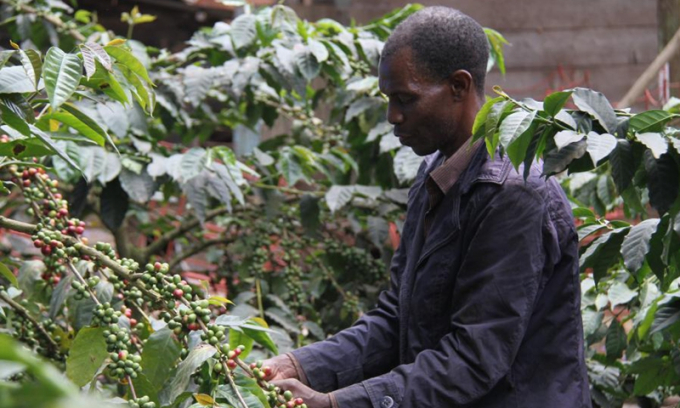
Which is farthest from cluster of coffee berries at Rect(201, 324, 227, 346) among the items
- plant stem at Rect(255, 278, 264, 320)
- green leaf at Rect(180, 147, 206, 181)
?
plant stem at Rect(255, 278, 264, 320)

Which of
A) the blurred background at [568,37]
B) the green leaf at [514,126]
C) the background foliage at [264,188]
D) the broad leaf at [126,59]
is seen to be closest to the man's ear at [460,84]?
the background foliage at [264,188]

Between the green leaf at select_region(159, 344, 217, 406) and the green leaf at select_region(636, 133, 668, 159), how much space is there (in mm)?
976

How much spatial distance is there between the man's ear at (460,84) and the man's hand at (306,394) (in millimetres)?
763

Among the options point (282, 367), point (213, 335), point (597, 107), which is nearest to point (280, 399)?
point (213, 335)

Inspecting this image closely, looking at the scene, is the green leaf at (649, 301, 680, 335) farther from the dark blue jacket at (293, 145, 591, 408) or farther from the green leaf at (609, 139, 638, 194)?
the green leaf at (609, 139, 638, 194)

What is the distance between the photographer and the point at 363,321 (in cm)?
262

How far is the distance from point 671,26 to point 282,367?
8.94ft

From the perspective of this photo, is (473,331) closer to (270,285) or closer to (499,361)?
(499,361)

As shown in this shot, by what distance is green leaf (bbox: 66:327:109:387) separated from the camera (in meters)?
2.15

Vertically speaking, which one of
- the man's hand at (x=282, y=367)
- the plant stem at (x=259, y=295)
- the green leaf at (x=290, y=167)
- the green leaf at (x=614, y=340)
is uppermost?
the man's hand at (x=282, y=367)

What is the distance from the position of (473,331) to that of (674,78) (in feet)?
8.40

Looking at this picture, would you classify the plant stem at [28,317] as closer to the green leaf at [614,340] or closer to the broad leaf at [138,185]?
the broad leaf at [138,185]

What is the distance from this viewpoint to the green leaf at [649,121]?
7.02 ft

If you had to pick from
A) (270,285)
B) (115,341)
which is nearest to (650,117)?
(115,341)
